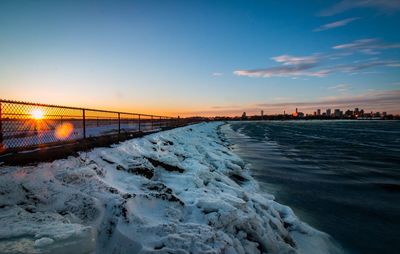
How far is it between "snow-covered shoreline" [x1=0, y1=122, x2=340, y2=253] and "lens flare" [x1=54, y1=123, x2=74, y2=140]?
15.9 feet

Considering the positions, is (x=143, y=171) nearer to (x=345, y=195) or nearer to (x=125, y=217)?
(x=125, y=217)

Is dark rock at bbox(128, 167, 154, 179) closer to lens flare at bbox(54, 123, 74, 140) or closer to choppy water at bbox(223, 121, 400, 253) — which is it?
choppy water at bbox(223, 121, 400, 253)

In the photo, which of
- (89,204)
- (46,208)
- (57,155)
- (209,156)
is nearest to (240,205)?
(89,204)

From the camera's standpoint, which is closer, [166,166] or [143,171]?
[143,171]

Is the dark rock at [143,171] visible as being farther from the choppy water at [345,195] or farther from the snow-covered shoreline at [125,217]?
the choppy water at [345,195]

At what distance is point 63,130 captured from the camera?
12.3m

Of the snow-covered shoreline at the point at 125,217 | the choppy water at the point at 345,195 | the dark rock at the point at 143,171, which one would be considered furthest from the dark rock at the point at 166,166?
the choppy water at the point at 345,195

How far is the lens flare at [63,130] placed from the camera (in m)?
11.4

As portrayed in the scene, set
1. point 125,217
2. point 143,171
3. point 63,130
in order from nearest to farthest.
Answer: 1. point 125,217
2. point 143,171
3. point 63,130

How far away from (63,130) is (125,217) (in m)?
8.97

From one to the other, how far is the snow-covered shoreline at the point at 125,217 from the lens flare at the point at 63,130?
4853 mm

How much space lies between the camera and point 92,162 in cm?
700

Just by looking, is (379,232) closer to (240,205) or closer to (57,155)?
(240,205)

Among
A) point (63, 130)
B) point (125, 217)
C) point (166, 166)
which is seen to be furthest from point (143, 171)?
point (63, 130)
